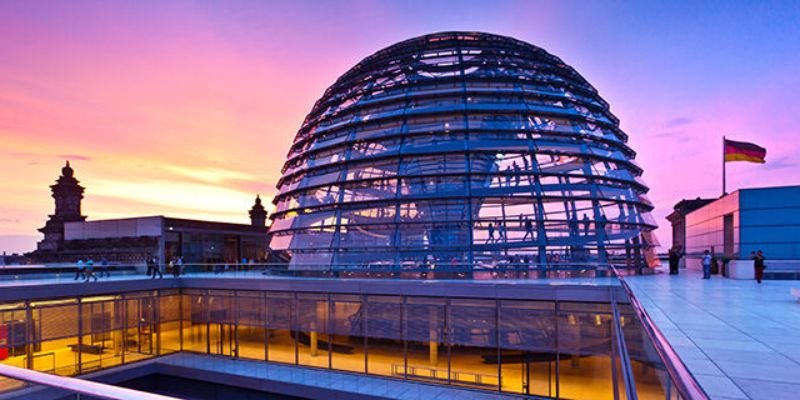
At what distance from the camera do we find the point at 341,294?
24141mm

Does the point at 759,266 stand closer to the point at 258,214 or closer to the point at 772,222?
the point at 772,222

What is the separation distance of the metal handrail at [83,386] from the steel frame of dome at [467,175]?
868 inches

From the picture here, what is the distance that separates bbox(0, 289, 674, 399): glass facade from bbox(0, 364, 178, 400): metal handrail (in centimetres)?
1800

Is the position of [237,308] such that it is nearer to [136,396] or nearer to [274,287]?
[274,287]

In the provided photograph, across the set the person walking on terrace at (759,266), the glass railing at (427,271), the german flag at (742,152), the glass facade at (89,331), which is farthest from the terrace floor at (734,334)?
the glass facade at (89,331)

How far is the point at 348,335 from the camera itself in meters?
24.2

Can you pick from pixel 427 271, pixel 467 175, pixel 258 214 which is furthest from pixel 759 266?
pixel 258 214

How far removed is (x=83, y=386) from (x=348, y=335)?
862 inches

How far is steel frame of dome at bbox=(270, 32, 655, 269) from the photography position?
25.5 metres

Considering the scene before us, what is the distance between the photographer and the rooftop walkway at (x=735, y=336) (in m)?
6.32

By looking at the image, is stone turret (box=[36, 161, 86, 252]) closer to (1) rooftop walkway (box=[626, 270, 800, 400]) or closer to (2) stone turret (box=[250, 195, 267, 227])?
(2) stone turret (box=[250, 195, 267, 227])

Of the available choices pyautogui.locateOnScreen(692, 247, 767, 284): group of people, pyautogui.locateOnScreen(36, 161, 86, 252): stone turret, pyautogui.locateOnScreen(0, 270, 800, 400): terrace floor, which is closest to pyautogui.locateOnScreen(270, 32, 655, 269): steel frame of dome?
pyautogui.locateOnScreen(692, 247, 767, 284): group of people

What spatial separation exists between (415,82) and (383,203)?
7.90 m

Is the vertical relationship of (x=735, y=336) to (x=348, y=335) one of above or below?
above
